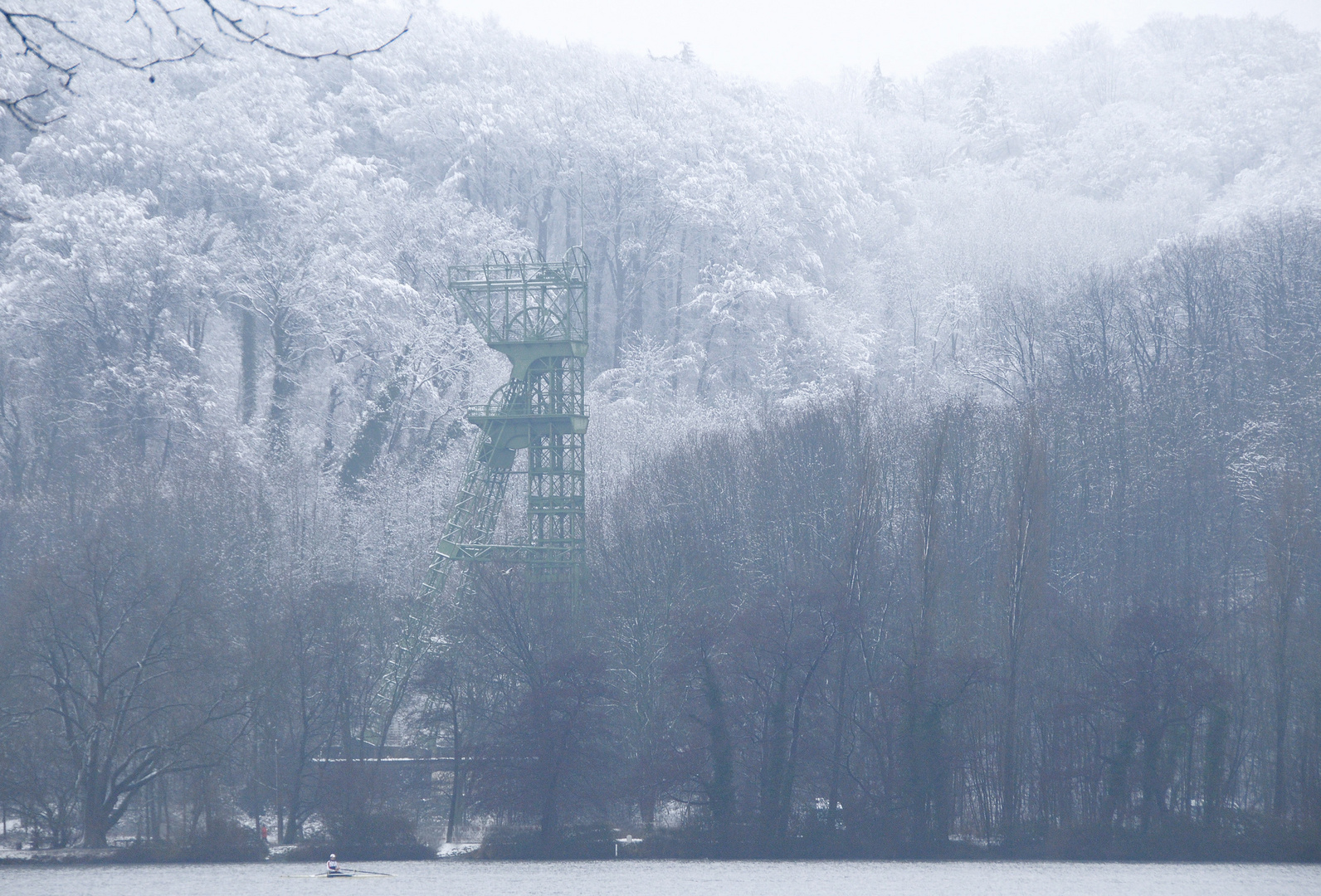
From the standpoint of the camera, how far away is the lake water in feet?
105

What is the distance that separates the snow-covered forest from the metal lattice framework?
196cm

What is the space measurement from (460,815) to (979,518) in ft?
80.1

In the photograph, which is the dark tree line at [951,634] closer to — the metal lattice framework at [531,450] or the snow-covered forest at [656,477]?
the snow-covered forest at [656,477]

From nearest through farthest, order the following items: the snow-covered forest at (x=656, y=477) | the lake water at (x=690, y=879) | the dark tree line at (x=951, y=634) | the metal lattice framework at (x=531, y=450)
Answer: the lake water at (x=690, y=879) < the dark tree line at (x=951, y=634) < the snow-covered forest at (x=656, y=477) < the metal lattice framework at (x=531, y=450)

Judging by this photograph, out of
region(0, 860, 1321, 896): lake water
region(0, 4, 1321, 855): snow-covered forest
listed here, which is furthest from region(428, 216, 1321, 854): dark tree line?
region(0, 860, 1321, 896): lake water

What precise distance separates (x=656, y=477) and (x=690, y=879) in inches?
945

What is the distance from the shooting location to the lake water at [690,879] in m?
31.9

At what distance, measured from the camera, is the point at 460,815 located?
4281 cm

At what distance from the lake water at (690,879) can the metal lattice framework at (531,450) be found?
1237 cm

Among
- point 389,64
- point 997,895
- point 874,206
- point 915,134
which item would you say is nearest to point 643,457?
point 997,895

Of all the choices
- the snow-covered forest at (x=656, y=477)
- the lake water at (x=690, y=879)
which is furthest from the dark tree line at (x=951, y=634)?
the lake water at (x=690, y=879)

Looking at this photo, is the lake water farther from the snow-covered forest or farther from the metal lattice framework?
the metal lattice framework

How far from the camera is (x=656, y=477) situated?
56438mm

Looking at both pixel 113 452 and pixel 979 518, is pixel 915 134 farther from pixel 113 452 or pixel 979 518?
pixel 113 452
